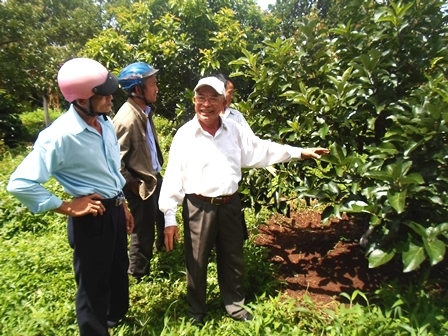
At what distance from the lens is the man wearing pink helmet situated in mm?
1779

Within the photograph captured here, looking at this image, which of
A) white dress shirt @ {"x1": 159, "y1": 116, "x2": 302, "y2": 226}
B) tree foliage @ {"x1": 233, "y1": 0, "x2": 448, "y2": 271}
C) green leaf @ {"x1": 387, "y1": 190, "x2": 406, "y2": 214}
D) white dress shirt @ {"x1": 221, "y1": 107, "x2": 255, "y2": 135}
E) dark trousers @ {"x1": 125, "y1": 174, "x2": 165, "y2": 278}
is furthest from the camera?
white dress shirt @ {"x1": 221, "y1": 107, "x2": 255, "y2": 135}

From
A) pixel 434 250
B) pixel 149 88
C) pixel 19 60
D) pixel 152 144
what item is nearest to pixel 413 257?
pixel 434 250

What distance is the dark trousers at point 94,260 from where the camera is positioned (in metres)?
2.02

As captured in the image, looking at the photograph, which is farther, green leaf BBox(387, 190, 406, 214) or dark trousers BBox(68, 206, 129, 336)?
dark trousers BBox(68, 206, 129, 336)

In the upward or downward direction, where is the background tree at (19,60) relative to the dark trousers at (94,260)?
upward

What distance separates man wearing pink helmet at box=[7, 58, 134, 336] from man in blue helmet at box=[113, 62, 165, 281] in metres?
0.53

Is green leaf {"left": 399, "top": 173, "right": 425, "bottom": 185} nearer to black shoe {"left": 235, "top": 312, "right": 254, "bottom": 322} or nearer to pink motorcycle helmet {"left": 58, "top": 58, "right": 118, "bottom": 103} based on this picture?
black shoe {"left": 235, "top": 312, "right": 254, "bottom": 322}

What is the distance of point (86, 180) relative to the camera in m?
2.00

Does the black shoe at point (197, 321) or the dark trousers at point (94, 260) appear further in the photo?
the black shoe at point (197, 321)

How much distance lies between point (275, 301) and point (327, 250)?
0.93 meters

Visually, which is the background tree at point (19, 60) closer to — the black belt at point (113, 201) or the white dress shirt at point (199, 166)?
the black belt at point (113, 201)

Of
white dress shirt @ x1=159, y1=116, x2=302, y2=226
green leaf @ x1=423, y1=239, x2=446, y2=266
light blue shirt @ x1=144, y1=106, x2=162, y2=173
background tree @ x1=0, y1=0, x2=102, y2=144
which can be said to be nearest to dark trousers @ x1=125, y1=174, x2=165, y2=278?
light blue shirt @ x1=144, y1=106, x2=162, y2=173

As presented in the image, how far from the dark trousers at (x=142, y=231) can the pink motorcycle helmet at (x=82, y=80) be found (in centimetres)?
119

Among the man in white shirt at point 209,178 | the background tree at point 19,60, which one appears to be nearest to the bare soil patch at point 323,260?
the man in white shirt at point 209,178
